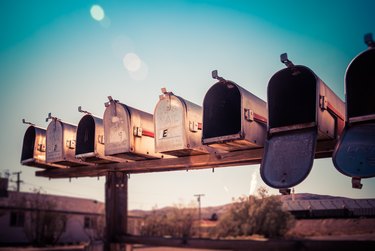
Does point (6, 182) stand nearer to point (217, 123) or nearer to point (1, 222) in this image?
point (1, 222)

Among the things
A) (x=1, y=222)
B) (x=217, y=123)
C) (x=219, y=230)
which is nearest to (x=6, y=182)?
(x=1, y=222)

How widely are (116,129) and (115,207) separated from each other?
84cm

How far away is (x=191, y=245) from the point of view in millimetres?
2662

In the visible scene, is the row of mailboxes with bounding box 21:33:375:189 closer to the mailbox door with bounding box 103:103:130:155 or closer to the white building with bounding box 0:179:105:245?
the mailbox door with bounding box 103:103:130:155

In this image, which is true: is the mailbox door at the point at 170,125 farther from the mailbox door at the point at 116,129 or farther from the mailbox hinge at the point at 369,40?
the mailbox hinge at the point at 369,40

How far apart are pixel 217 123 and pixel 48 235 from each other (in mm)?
23668

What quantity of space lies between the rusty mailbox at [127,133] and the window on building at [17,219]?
77.0 feet

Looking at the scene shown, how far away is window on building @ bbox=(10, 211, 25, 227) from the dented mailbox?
22999mm

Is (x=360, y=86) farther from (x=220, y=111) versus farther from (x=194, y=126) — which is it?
(x=194, y=126)

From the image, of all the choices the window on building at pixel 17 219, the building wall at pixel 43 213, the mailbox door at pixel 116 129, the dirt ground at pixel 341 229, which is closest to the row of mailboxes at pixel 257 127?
the mailbox door at pixel 116 129

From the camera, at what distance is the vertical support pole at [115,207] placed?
357cm

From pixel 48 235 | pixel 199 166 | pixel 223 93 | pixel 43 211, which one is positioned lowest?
pixel 48 235

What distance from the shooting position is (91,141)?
4.04m

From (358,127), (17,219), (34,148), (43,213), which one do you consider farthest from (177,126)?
(17,219)
